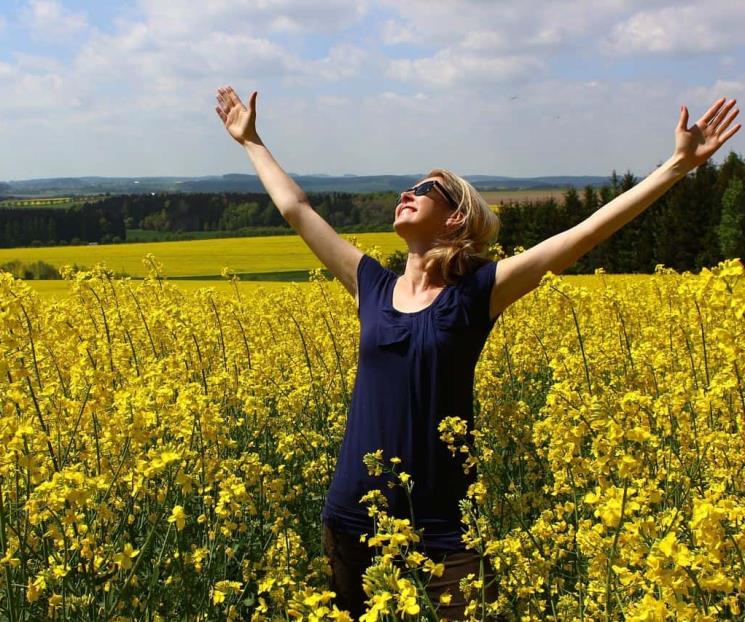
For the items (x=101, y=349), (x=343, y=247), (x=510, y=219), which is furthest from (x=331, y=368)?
(x=510, y=219)

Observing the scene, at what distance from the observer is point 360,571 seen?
2.77m

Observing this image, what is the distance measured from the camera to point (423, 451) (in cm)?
278

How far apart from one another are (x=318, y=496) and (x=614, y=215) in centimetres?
213

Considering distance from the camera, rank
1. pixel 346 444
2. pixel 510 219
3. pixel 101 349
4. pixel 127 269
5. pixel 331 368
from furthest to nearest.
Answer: pixel 510 219 < pixel 127 269 < pixel 331 368 < pixel 101 349 < pixel 346 444

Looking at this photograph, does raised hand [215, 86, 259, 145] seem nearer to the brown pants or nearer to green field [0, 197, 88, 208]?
the brown pants

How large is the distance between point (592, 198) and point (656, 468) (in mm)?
33045

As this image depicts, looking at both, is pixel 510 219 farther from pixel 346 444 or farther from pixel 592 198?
pixel 346 444

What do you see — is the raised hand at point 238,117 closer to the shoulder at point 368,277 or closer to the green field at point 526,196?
the shoulder at point 368,277

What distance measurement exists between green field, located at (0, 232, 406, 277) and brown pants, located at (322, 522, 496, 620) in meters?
23.7

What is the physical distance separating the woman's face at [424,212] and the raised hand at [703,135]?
787mm

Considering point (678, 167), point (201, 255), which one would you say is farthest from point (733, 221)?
point (678, 167)

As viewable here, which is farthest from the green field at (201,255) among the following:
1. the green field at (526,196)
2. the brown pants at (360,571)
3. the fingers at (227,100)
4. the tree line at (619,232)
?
the brown pants at (360,571)

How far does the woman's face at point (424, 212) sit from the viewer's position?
304 cm

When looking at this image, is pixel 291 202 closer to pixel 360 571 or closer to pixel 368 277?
pixel 368 277
